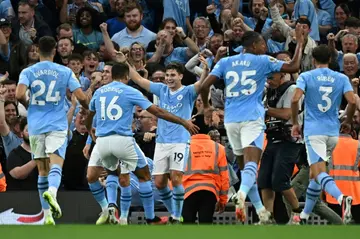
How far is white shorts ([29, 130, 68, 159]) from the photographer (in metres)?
15.3

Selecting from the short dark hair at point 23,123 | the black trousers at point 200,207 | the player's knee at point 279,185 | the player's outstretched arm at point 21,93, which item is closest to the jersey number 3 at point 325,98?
the player's knee at point 279,185

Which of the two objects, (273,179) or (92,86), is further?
(92,86)

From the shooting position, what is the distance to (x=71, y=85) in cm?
1545

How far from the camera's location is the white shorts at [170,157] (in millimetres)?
16391

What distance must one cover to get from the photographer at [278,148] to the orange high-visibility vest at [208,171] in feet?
1.78

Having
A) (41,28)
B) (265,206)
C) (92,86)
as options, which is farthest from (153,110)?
(41,28)

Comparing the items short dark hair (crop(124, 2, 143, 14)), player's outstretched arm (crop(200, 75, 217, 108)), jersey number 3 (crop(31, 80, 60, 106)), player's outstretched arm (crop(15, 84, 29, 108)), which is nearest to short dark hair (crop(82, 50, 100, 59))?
short dark hair (crop(124, 2, 143, 14))

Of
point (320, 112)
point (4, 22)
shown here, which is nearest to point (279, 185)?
point (320, 112)

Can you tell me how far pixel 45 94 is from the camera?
15.3m

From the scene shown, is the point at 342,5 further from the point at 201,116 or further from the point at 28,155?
the point at 28,155

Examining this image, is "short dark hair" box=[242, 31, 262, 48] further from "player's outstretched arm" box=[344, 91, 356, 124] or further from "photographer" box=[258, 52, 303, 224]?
"player's outstretched arm" box=[344, 91, 356, 124]

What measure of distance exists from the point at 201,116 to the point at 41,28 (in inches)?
177
